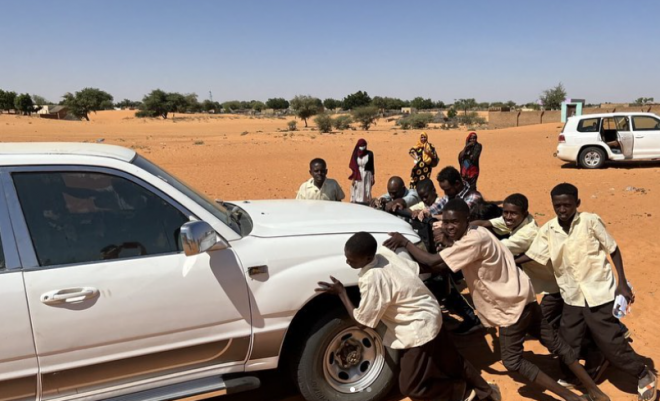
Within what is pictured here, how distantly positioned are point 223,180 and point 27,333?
11.8 metres

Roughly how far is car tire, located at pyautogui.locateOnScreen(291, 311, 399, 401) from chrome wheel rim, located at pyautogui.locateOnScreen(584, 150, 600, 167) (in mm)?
13630

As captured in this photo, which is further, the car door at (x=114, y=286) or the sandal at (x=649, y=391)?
the sandal at (x=649, y=391)

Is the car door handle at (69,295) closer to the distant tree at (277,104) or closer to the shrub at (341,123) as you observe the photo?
the shrub at (341,123)

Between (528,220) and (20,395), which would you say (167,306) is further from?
(528,220)

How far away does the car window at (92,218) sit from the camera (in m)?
2.67

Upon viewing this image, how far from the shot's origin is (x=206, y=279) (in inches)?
111

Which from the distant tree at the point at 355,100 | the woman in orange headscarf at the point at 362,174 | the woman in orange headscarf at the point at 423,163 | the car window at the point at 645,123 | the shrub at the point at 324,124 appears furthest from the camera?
the distant tree at the point at 355,100

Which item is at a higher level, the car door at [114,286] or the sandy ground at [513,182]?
the car door at [114,286]

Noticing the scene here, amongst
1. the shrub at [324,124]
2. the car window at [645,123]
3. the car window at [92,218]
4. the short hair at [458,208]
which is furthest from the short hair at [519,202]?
the shrub at [324,124]

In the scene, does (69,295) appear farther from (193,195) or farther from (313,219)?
(313,219)

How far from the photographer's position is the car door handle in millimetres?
2529

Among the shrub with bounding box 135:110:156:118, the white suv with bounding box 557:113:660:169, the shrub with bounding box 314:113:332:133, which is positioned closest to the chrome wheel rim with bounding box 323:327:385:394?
the white suv with bounding box 557:113:660:169

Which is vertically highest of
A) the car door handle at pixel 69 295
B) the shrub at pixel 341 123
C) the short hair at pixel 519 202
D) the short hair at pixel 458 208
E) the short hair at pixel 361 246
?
the short hair at pixel 458 208

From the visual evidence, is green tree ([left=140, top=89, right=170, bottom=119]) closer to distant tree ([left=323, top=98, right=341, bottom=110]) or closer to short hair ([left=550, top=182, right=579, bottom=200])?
distant tree ([left=323, top=98, right=341, bottom=110])
